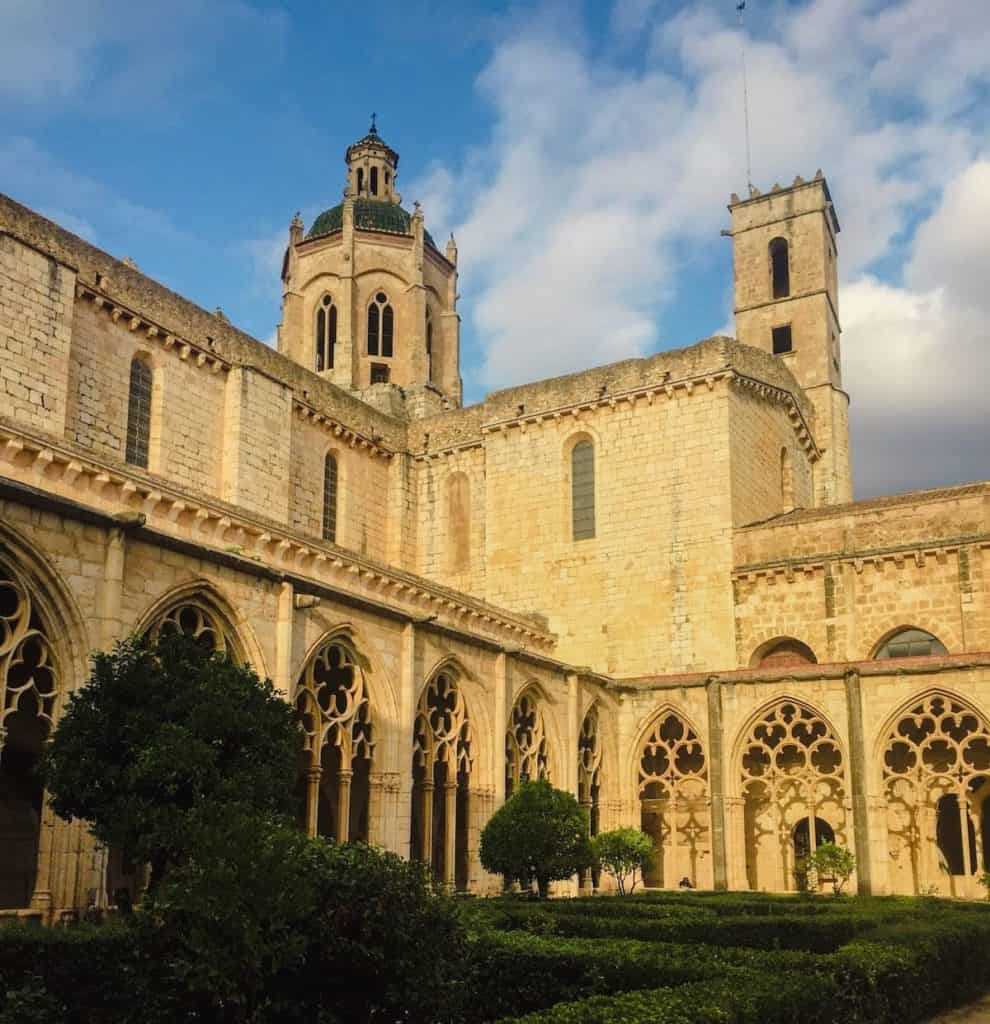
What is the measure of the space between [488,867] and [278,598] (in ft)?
16.7

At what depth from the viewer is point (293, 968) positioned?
7180mm

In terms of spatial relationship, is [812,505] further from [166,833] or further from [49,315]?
[166,833]

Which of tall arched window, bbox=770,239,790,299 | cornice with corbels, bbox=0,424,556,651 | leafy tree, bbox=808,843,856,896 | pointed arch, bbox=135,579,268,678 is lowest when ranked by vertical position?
leafy tree, bbox=808,843,856,896

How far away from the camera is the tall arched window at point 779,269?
4247cm

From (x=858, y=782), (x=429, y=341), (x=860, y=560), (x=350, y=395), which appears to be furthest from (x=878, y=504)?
(x=429, y=341)

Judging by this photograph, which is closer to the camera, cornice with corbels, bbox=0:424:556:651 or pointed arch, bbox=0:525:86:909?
pointed arch, bbox=0:525:86:909

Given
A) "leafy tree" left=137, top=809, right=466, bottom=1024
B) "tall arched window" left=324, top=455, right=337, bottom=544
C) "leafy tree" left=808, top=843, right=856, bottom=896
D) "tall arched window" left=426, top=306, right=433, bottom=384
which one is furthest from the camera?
"tall arched window" left=426, top=306, right=433, bottom=384

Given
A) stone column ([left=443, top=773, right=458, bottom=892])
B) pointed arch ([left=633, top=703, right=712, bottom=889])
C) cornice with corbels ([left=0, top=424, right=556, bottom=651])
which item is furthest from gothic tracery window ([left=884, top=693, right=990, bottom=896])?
Answer: cornice with corbels ([left=0, top=424, right=556, bottom=651])

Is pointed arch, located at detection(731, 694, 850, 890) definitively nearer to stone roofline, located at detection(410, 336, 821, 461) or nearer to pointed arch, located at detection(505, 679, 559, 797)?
pointed arch, located at detection(505, 679, 559, 797)

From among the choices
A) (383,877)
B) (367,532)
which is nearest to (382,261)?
(367,532)

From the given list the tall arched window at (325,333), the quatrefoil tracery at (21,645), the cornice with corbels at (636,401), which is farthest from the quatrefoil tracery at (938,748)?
the tall arched window at (325,333)

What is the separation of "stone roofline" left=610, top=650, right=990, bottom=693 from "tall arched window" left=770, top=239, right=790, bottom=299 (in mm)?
20643

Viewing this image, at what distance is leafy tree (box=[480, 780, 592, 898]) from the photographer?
663 inches

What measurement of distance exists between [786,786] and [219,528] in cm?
1217
